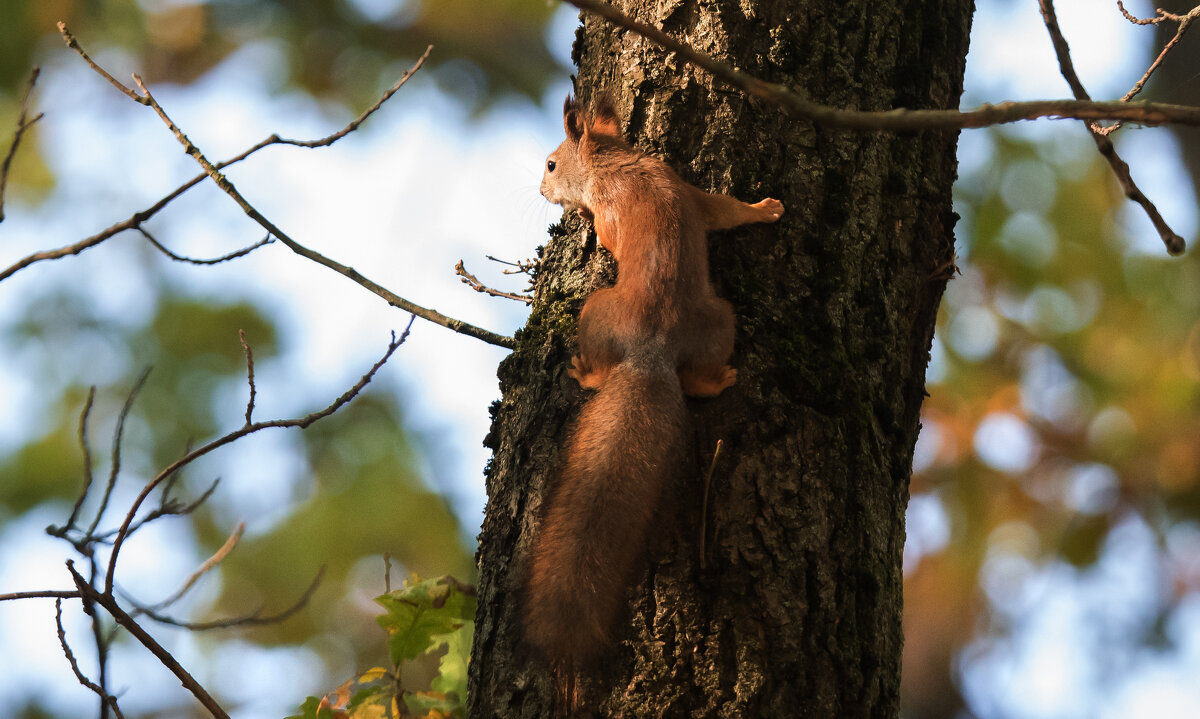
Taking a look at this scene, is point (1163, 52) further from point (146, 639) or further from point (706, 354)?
point (146, 639)

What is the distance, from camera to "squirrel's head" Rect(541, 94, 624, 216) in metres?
2.21

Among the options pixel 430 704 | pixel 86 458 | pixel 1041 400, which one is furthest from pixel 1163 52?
pixel 1041 400

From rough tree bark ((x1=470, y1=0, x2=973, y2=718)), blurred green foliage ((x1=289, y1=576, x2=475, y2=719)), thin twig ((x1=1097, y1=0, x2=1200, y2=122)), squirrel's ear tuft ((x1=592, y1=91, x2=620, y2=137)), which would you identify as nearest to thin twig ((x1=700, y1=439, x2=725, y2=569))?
rough tree bark ((x1=470, y1=0, x2=973, y2=718))

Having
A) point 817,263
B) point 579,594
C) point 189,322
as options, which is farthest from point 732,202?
point 189,322

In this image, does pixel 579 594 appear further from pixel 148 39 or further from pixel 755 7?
pixel 148 39

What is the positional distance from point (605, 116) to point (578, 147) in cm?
15

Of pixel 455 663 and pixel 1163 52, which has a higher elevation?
pixel 1163 52

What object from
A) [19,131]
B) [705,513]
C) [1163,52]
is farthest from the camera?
[1163,52]

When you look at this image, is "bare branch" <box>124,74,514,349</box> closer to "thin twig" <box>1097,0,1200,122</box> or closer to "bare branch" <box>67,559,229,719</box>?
"bare branch" <box>67,559,229,719</box>

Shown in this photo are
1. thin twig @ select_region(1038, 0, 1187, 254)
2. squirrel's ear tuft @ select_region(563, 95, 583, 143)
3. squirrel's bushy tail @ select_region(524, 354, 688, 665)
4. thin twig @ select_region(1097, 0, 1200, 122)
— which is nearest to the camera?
thin twig @ select_region(1038, 0, 1187, 254)

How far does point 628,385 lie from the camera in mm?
1725

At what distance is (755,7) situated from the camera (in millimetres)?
2066

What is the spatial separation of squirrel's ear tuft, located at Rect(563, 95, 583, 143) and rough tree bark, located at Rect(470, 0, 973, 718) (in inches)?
2.8

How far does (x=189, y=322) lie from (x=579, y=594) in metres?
8.04
